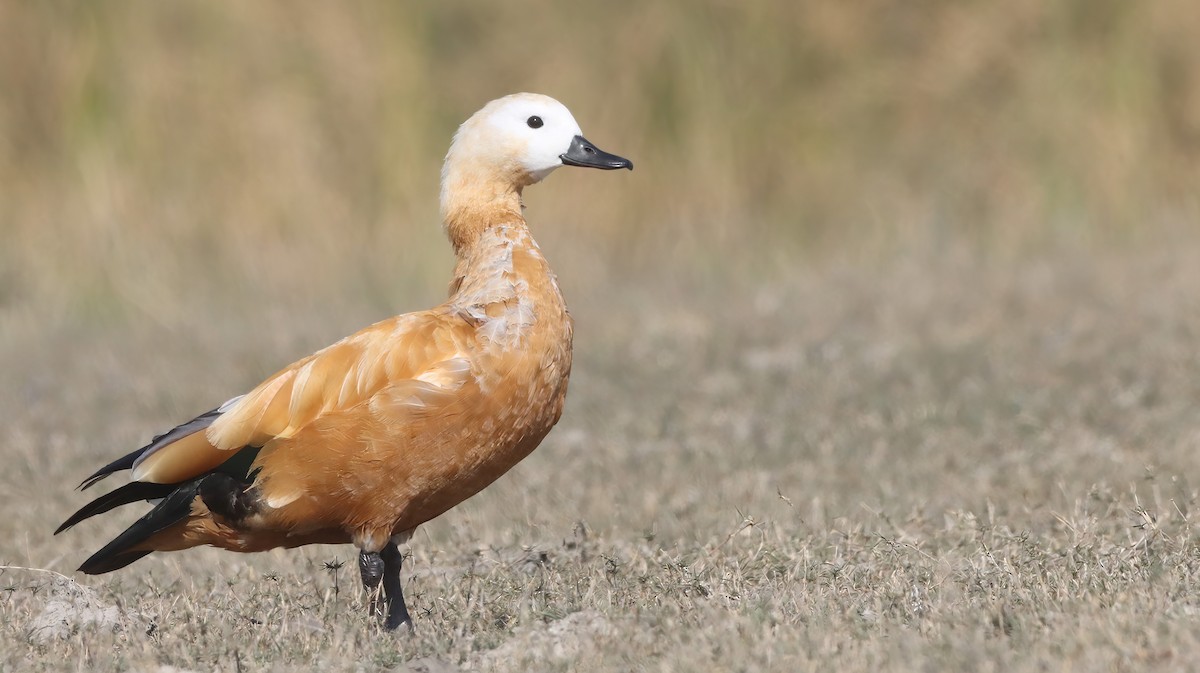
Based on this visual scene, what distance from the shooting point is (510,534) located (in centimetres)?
645

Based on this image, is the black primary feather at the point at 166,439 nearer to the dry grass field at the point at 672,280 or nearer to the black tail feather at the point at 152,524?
the black tail feather at the point at 152,524

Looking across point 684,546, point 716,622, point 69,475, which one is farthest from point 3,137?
point 716,622

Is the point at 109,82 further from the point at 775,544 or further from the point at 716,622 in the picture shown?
the point at 716,622

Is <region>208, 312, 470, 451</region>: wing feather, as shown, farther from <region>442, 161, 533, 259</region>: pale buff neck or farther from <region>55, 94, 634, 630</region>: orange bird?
<region>442, 161, 533, 259</region>: pale buff neck

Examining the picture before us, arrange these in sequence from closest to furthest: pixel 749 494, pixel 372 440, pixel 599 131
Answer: pixel 372 440 < pixel 749 494 < pixel 599 131

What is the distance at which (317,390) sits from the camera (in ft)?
16.5

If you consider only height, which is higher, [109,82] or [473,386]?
[109,82]

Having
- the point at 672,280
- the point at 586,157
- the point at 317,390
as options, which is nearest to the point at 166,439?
the point at 317,390

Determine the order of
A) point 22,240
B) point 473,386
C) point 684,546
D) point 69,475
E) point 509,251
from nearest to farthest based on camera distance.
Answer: point 473,386 < point 509,251 < point 684,546 < point 69,475 < point 22,240

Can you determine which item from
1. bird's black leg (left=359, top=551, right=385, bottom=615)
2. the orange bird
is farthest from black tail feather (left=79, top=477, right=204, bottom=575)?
bird's black leg (left=359, top=551, right=385, bottom=615)

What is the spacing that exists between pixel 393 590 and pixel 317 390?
0.62m

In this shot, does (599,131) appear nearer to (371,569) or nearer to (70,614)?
(371,569)

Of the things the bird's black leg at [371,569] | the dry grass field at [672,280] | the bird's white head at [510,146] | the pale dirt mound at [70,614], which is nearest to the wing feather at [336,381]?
the bird's black leg at [371,569]

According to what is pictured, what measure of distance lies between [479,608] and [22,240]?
8.20 m
